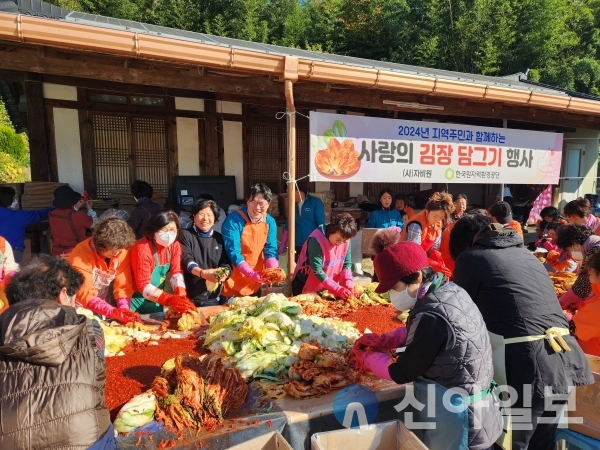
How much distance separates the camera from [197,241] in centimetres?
377

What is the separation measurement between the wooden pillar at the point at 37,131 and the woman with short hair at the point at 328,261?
448 cm

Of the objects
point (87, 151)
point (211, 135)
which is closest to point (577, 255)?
point (211, 135)

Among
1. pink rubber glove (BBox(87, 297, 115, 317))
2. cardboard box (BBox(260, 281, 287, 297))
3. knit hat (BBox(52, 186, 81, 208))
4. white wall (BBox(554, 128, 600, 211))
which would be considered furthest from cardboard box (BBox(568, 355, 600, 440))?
white wall (BBox(554, 128, 600, 211))

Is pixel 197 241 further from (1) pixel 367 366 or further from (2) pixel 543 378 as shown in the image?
(2) pixel 543 378

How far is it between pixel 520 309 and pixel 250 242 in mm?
2457

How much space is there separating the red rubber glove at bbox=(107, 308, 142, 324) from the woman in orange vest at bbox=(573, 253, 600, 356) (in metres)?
3.16

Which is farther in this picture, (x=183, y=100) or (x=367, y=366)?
(x=183, y=100)

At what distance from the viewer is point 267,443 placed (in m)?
1.98

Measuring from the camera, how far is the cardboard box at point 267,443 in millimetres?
1928

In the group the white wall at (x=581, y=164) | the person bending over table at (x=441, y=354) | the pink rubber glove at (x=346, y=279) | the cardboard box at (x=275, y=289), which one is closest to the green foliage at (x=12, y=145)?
the cardboard box at (x=275, y=289)

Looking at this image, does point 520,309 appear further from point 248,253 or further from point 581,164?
point 581,164

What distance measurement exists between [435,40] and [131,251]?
2394cm

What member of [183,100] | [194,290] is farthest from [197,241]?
[183,100]

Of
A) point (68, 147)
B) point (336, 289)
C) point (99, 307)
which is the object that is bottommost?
point (336, 289)
